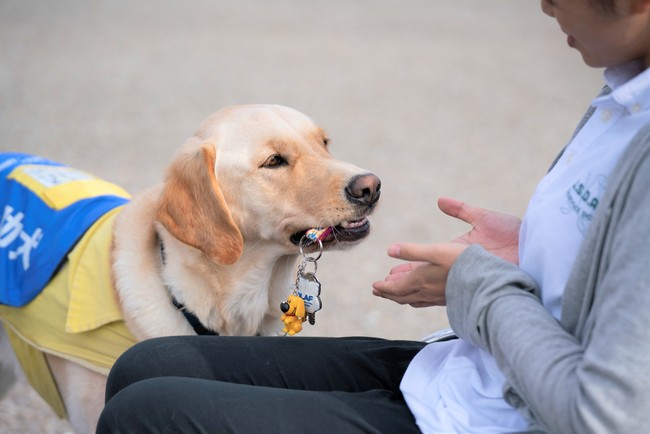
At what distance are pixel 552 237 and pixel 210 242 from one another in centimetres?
119

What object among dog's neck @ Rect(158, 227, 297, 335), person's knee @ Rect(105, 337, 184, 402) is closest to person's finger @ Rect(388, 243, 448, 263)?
person's knee @ Rect(105, 337, 184, 402)

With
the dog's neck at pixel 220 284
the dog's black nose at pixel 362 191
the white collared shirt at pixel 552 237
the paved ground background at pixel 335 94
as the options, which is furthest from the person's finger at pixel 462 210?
the paved ground background at pixel 335 94

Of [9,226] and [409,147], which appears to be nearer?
[9,226]

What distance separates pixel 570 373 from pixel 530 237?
0.30 m

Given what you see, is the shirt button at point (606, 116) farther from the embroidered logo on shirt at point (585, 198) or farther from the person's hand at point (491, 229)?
the person's hand at point (491, 229)

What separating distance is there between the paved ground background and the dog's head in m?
1.40

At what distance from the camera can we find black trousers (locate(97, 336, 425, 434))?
1.37 m

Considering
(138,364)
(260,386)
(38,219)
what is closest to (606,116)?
(260,386)

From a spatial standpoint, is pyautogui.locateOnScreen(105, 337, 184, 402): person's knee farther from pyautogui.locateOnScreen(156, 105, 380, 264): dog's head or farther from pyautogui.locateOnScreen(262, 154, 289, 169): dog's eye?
pyautogui.locateOnScreen(262, 154, 289, 169): dog's eye

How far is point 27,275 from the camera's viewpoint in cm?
252

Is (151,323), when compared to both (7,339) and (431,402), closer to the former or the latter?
(7,339)

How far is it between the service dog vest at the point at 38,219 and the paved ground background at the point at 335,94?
87 centimetres

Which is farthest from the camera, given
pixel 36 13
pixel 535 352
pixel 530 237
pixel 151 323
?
pixel 36 13

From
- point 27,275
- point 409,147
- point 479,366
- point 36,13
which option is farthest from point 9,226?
point 36,13
